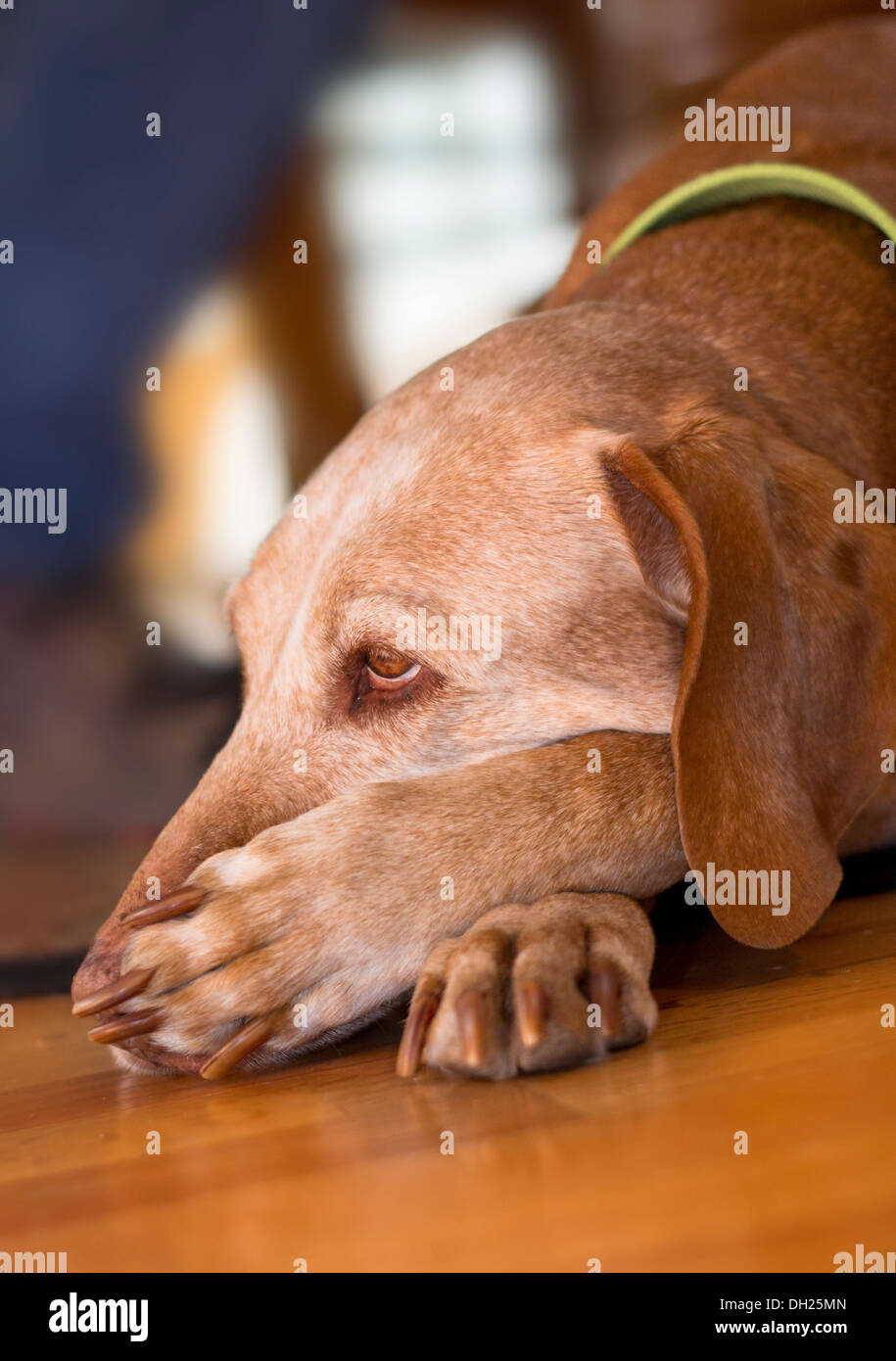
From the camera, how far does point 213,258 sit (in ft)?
13.6

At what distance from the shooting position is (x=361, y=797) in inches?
75.1

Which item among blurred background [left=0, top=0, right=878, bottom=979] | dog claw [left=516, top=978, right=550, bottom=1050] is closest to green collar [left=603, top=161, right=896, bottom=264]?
blurred background [left=0, top=0, right=878, bottom=979]

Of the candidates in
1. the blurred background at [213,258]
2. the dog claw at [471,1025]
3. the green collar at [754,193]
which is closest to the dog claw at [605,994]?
the dog claw at [471,1025]

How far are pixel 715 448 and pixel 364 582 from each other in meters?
0.53

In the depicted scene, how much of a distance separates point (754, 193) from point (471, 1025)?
1.85 meters

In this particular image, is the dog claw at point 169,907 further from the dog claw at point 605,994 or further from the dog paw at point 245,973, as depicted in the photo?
the dog claw at point 605,994

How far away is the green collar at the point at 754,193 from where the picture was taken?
2551mm

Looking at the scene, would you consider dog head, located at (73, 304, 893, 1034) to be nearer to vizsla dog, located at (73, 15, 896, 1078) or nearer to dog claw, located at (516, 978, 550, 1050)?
vizsla dog, located at (73, 15, 896, 1078)

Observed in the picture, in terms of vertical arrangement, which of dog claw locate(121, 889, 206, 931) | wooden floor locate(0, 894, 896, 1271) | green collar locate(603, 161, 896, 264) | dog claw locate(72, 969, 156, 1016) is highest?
green collar locate(603, 161, 896, 264)

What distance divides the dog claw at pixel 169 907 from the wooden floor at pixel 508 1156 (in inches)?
7.9

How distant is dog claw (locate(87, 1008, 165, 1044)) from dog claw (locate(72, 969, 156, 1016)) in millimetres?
24

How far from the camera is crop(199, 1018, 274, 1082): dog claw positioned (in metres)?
1.69

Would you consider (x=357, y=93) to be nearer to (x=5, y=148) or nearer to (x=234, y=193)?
(x=234, y=193)
